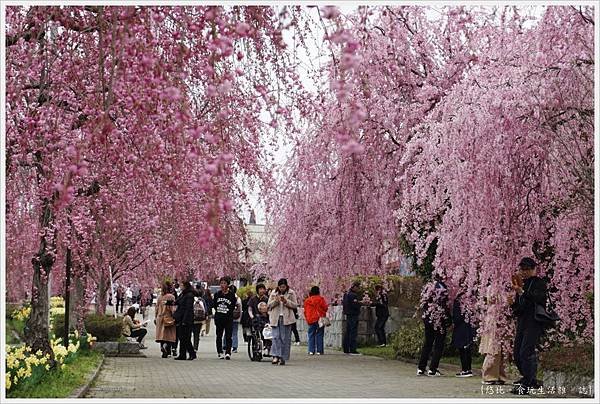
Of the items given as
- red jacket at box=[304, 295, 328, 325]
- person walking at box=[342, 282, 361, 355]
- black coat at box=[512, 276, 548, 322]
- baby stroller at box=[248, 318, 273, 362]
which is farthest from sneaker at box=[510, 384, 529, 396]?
person walking at box=[342, 282, 361, 355]

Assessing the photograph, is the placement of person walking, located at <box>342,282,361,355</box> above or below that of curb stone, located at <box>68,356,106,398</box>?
above

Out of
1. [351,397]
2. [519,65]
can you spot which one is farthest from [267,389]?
[519,65]

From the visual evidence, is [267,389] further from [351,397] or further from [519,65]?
[519,65]

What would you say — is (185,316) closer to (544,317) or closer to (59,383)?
(59,383)

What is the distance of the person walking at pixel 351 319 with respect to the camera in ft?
80.1

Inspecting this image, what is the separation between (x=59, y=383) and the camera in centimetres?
1327

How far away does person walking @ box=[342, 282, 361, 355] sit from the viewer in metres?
24.4

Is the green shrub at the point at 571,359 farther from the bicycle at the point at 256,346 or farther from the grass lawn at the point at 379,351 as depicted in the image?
the grass lawn at the point at 379,351

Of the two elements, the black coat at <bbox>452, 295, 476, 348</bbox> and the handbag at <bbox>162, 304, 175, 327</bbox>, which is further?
the handbag at <bbox>162, 304, 175, 327</bbox>

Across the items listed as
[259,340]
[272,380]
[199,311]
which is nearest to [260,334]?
[259,340]

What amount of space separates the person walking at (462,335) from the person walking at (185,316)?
6.97 meters

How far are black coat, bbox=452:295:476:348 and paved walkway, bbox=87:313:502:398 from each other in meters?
0.54

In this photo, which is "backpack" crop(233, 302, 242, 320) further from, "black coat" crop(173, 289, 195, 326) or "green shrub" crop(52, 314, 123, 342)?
"green shrub" crop(52, 314, 123, 342)

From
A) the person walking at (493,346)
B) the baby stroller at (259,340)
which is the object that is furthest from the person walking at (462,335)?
the baby stroller at (259,340)
